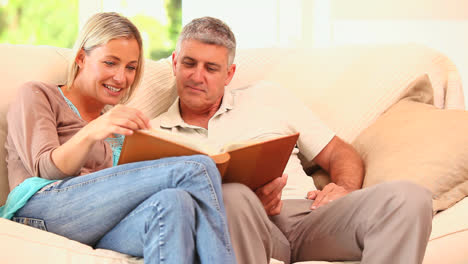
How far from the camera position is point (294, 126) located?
2119mm

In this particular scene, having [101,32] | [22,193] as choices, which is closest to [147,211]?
[22,193]

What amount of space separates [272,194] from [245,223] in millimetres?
254

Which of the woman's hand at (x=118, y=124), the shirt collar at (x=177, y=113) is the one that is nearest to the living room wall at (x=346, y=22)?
the shirt collar at (x=177, y=113)

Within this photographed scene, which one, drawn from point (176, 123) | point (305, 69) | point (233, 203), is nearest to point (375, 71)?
point (305, 69)

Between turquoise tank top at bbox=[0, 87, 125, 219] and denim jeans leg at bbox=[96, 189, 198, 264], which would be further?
turquoise tank top at bbox=[0, 87, 125, 219]

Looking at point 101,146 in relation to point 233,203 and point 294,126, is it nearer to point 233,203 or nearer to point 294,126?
point 233,203

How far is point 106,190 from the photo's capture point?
1.38m

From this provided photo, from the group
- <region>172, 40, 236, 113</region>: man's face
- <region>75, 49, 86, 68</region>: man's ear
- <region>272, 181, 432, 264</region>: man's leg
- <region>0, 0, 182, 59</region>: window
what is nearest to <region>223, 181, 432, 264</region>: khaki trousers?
<region>272, 181, 432, 264</region>: man's leg

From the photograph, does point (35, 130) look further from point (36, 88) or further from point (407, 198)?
point (407, 198)

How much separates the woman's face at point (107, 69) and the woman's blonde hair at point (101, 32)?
13 millimetres

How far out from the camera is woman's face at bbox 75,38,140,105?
5.92 feet

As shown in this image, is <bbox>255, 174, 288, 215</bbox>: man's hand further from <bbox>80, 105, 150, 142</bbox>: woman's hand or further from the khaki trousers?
<bbox>80, 105, 150, 142</bbox>: woman's hand

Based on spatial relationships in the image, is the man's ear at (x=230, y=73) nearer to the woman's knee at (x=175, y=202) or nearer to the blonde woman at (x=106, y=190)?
the blonde woman at (x=106, y=190)

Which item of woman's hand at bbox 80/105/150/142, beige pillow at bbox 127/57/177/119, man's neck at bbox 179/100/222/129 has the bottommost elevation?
man's neck at bbox 179/100/222/129
